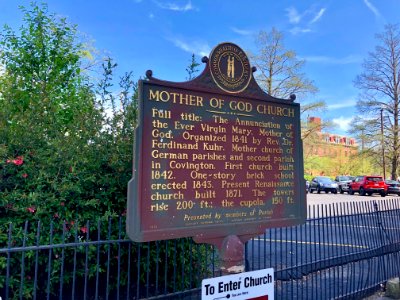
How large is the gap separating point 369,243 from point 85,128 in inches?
189

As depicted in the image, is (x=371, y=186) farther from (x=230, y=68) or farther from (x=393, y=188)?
(x=230, y=68)

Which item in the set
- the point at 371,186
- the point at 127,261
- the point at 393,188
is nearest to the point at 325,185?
the point at 371,186

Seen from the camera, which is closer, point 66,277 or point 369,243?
point 66,277

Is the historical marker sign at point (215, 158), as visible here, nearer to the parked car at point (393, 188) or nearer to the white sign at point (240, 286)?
the white sign at point (240, 286)

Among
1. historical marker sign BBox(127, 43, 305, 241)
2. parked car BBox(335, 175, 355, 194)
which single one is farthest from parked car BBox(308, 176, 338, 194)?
historical marker sign BBox(127, 43, 305, 241)

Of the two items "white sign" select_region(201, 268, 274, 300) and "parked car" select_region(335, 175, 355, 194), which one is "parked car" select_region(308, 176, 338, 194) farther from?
"white sign" select_region(201, 268, 274, 300)

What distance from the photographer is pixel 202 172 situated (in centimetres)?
310

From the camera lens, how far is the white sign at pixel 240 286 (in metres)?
2.83

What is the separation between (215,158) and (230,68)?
2.89 ft

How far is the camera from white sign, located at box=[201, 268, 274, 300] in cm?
283

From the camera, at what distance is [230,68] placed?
133 inches

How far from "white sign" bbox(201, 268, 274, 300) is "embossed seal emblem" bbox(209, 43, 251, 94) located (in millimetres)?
1664

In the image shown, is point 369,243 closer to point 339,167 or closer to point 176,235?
point 176,235

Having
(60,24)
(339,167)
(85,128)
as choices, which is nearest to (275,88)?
(60,24)
